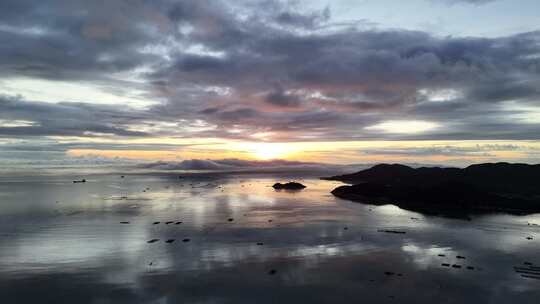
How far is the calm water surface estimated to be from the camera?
3806 cm

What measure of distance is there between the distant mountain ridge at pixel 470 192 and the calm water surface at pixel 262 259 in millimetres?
30131

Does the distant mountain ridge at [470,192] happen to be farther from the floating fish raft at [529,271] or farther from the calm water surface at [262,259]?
the floating fish raft at [529,271]

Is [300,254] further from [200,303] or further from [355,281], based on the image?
[200,303]

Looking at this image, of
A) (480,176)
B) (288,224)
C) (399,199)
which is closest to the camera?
(288,224)

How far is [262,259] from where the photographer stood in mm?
50781

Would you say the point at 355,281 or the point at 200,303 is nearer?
the point at 200,303

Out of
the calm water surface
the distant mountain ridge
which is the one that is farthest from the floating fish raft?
the distant mountain ridge

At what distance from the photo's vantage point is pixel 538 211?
10988 centimetres

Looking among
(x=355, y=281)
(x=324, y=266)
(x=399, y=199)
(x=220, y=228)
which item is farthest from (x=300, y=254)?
(x=399, y=199)

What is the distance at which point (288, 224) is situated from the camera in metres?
80.9

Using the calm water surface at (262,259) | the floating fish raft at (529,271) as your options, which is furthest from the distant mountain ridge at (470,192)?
the floating fish raft at (529,271)

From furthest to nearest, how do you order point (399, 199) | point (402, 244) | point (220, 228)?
1. point (399, 199)
2. point (220, 228)
3. point (402, 244)

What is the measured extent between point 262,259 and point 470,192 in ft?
354

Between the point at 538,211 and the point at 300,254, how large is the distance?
321ft
